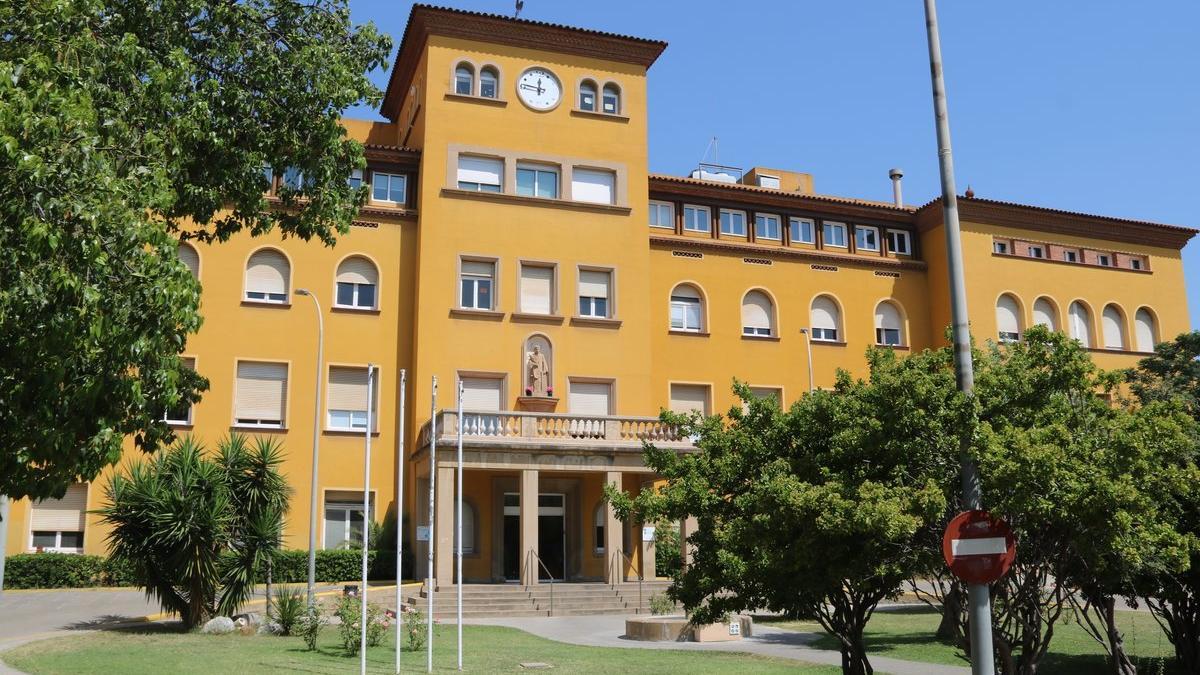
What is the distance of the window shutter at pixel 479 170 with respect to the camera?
35.0 metres

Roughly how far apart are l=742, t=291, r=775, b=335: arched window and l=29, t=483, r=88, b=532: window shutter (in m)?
22.4

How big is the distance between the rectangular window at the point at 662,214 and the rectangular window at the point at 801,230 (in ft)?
15.8

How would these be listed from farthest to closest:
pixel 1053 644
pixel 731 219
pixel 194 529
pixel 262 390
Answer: pixel 731 219 → pixel 262 390 → pixel 194 529 → pixel 1053 644

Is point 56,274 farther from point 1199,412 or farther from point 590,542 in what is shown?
point 590,542

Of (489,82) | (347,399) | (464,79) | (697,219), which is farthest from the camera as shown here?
(697,219)

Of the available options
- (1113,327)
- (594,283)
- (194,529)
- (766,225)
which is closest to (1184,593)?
(194,529)

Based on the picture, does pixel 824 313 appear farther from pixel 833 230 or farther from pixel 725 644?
Answer: pixel 725 644

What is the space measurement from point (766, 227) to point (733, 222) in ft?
4.47

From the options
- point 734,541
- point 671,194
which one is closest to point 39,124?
point 734,541

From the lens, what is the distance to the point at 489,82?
117 ft

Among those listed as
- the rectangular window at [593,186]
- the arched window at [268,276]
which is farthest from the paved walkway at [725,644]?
the rectangular window at [593,186]

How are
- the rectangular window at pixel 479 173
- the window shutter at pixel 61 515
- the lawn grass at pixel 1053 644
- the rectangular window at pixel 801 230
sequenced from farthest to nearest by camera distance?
the rectangular window at pixel 801 230 → the rectangular window at pixel 479 173 → the window shutter at pixel 61 515 → the lawn grass at pixel 1053 644

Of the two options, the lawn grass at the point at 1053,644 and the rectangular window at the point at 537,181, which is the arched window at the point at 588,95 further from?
the lawn grass at the point at 1053,644

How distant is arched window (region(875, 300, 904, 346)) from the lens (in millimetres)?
41219
